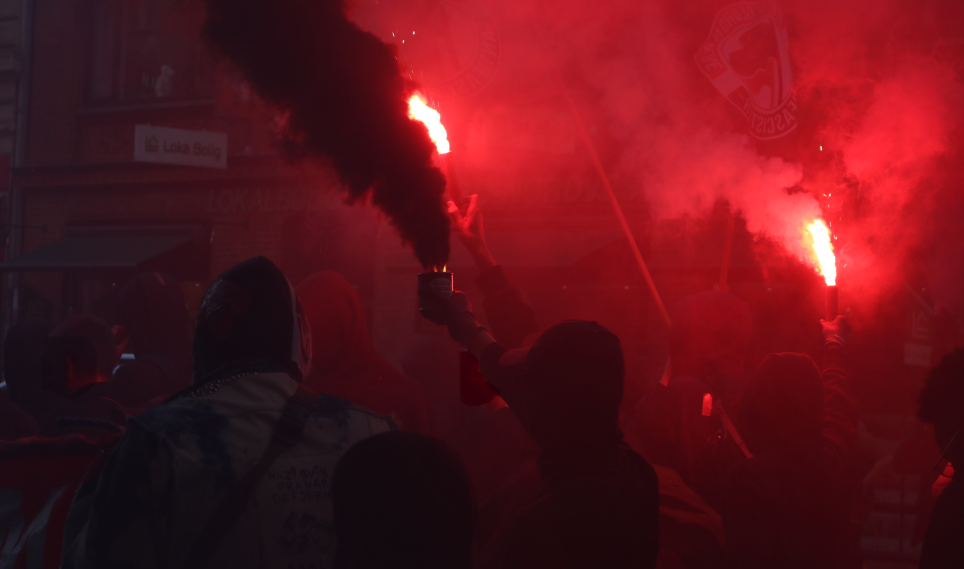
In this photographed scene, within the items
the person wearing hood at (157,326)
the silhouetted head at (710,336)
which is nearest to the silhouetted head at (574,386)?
the silhouetted head at (710,336)

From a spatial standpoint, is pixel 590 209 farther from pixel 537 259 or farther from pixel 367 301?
pixel 367 301

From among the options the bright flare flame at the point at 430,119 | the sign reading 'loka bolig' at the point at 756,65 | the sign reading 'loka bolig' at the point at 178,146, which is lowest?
the bright flare flame at the point at 430,119

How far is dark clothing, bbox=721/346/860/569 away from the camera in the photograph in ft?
7.23

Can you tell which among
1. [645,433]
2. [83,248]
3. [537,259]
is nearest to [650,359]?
[537,259]

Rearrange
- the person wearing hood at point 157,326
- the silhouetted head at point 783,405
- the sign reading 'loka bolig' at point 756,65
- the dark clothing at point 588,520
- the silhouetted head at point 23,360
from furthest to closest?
the sign reading 'loka bolig' at point 756,65
the person wearing hood at point 157,326
the silhouetted head at point 23,360
the silhouetted head at point 783,405
the dark clothing at point 588,520

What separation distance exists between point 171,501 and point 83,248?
1042cm

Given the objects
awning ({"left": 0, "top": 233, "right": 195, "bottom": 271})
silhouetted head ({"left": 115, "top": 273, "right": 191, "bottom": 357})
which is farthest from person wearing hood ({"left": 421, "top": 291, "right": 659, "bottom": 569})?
awning ({"left": 0, "top": 233, "right": 195, "bottom": 271})

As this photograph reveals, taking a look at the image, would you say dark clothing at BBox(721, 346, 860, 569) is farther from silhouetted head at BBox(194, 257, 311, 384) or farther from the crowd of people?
silhouetted head at BBox(194, 257, 311, 384)

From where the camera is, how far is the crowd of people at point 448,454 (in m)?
1.29

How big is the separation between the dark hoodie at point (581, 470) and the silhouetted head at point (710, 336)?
1526 millimetres

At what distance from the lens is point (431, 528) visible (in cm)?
120

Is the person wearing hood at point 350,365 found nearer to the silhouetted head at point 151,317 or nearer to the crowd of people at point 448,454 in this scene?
the crowd of people at point 448,454

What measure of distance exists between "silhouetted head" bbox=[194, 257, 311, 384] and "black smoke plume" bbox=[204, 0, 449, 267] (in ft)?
2.99

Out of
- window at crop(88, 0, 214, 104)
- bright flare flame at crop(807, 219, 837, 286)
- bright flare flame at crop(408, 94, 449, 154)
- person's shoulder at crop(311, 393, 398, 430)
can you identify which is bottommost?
person's shoulder at crop(311, 393, 398, 430)
